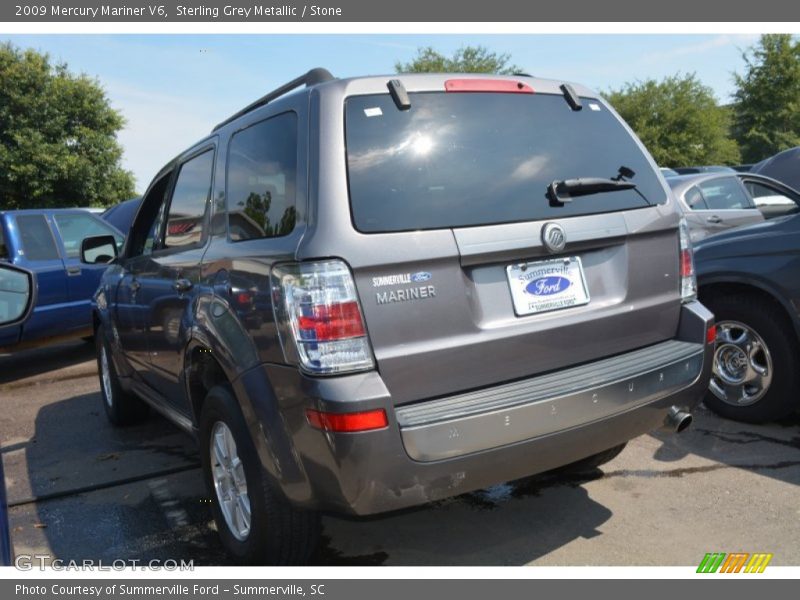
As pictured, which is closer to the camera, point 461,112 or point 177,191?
point 461,112

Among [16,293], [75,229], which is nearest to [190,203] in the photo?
[16,293]

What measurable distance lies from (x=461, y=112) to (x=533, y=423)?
1.23 metres

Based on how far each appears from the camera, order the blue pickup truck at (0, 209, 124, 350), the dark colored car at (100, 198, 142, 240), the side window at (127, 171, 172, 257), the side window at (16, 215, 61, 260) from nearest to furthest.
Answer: the side window at (127, 171, 172, 257) → the blue pickup truck at (0, 209, 124, 350) → the side window at (16, 215, 61, 260) → the dark colored car at (100, 198, 142, 240)

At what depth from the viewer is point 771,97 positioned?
120 ft

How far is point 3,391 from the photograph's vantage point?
7191 mm

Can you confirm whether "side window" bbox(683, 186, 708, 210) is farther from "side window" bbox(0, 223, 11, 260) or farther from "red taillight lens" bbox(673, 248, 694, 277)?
"side window" bbox(0, 223, 11, 260)

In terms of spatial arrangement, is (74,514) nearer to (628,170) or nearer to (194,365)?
(194,365)

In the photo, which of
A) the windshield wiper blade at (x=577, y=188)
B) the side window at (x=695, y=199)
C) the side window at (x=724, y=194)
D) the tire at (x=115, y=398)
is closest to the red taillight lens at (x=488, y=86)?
the windshield wiper blade at (x=577, y=188)

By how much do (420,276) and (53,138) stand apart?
29.6 metres

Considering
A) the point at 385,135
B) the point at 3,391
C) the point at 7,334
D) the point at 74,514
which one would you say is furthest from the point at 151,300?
the point at 3,391

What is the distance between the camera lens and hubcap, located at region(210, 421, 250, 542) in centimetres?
301

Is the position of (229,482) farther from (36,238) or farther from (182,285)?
(36,238)

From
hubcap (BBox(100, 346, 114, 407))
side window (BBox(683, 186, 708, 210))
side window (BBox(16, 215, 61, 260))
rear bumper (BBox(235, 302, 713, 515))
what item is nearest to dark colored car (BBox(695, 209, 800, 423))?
rear bumper (BBox(235, 302, 713, 515))

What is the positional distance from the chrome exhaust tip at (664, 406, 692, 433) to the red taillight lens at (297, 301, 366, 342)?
1.48 meters
